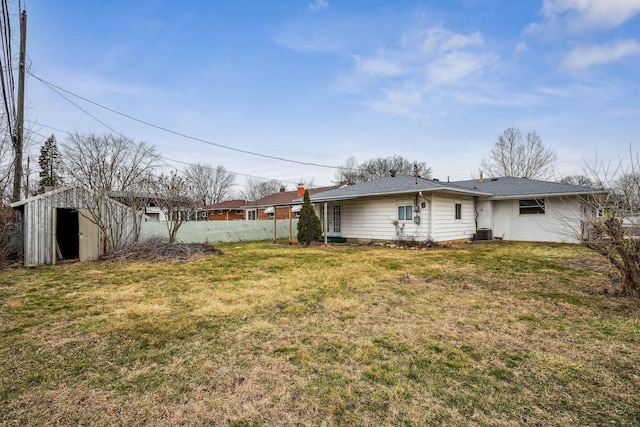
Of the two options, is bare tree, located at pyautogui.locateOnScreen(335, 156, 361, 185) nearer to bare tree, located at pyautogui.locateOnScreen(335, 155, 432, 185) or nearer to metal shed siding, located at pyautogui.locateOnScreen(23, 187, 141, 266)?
bare tree, located at pyautogui.locateOnScreen(335, 155, 432, 185)

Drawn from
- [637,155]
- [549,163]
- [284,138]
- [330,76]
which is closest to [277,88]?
[330,76]

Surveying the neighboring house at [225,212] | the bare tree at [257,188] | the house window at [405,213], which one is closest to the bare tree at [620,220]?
the house window at [405,213]

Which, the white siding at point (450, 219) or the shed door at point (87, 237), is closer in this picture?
the shed door at point (87, 237)

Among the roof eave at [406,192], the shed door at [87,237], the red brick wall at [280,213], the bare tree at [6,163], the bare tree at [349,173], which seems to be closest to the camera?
the bare tree at [6,163]

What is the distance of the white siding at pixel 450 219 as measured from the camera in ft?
42.7

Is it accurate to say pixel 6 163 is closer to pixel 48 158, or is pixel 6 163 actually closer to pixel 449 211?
pixel 449 211

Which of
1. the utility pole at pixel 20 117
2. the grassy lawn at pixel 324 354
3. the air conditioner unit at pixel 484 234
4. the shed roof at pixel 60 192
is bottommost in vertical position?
the grassy lawn at pixel 324 354

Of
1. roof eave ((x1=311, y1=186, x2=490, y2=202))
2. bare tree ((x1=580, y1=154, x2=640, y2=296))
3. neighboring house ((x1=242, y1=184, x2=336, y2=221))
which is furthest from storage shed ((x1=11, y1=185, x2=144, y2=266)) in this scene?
neighboring house ((x1=242, y1=184, x2=336, y2=221))

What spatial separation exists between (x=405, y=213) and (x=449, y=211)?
2.04 m

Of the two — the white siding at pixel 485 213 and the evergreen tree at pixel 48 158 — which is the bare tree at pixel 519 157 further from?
the evergreen tree at pixel 48 158

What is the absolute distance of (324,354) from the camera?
10.5ft

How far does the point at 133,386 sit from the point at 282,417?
137 cm

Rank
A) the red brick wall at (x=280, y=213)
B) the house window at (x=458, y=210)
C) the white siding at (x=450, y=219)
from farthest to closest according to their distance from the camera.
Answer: the red brick wall at (x=280, y=213) < the house window at (x=458, y=210) < the white siding at (x=450, y=219)

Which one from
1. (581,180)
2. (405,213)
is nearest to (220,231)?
(405,213)
